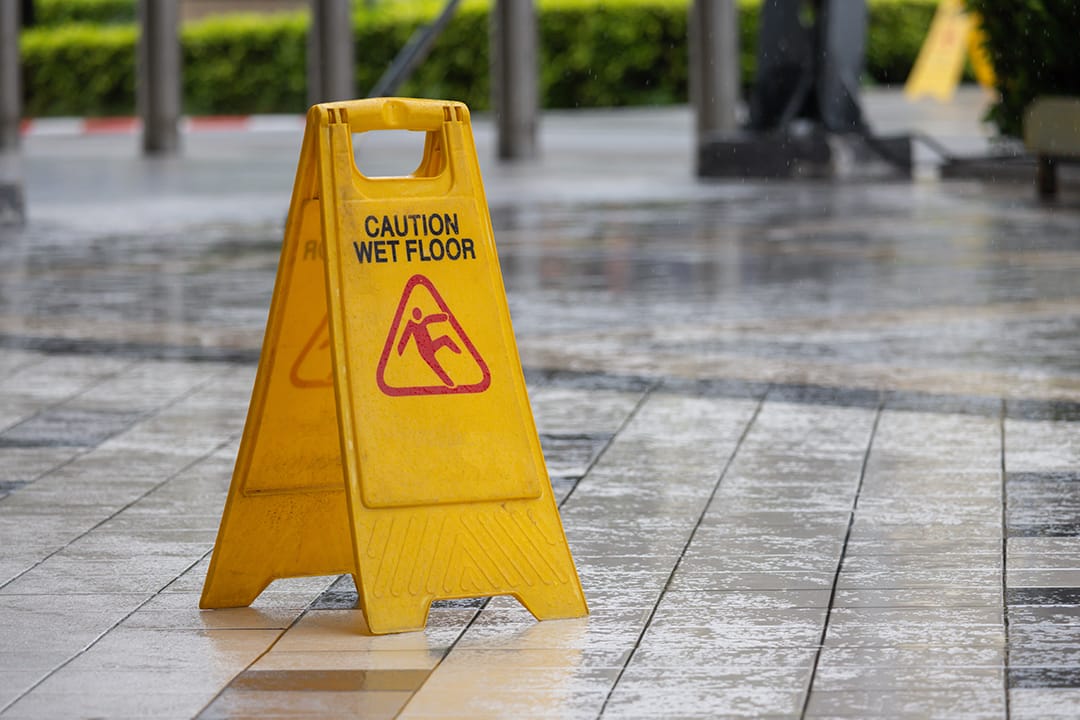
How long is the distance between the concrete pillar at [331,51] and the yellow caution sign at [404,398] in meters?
17.4

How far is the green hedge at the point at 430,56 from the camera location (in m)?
32.0

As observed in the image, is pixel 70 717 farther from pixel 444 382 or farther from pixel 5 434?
pixel 5 434

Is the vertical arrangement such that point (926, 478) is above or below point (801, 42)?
below

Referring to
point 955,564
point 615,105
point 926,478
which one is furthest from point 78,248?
point 615,105

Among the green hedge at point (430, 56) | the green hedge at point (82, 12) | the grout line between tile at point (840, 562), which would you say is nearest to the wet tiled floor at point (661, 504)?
the grout line between tile at point (840, 562)

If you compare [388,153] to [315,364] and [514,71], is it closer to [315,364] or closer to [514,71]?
[514,71]

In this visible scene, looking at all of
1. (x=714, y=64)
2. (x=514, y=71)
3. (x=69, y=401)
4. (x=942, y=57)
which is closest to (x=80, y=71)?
(x=942, y=57)

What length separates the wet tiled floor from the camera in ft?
13.7

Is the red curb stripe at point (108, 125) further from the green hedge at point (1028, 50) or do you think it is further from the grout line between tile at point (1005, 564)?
the grout line between tile at point (1005, 564)

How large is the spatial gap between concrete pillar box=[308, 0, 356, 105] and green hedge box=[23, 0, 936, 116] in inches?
343

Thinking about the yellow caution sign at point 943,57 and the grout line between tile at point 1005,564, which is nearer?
the grout line between tile at point 1005,564

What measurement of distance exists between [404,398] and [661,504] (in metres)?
1.36

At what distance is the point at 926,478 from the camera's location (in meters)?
6.21

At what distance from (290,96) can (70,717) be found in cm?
3050
